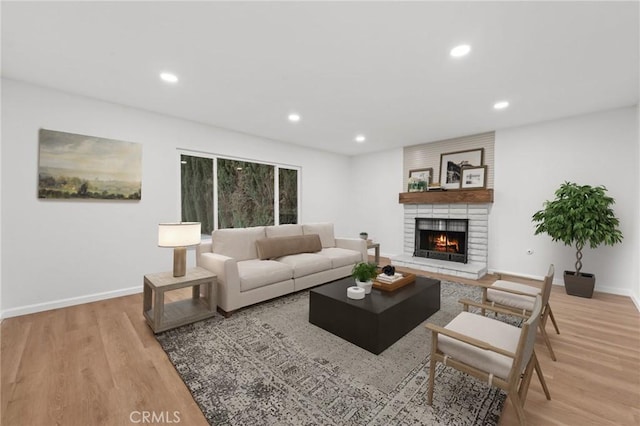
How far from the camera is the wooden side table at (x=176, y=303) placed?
Answer: 8.11 feet

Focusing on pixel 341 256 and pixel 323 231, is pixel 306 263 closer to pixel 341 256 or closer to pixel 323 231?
pixel 341 256

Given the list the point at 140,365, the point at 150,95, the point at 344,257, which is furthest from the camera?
the point at 344,257

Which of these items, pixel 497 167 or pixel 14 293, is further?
pixel 497 167

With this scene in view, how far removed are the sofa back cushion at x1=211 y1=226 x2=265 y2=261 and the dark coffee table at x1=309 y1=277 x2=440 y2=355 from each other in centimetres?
132

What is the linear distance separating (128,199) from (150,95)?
4.60ft

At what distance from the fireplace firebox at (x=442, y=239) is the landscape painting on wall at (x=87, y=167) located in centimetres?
516

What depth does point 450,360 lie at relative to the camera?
159 centimetres

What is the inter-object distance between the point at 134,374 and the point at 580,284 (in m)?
5.16

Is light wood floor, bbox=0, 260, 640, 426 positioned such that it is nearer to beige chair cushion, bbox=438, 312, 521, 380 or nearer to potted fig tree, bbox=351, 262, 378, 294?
beige chair cushion, bbox=438, 312, 521, 380

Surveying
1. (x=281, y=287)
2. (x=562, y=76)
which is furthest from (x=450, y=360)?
(x=562, y=76)

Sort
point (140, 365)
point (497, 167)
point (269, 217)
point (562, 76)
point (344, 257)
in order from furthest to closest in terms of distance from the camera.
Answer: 1. point (269, 217)
2. point (497, 167)
3. point (344, 257)
4. point (562, 76)
5. point (140, 365)

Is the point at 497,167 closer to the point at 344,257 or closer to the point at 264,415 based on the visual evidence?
the point at 344,257

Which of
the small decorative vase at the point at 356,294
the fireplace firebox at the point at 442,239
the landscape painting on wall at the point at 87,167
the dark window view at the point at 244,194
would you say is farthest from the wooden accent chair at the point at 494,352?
the dark window view at the point at 244,194

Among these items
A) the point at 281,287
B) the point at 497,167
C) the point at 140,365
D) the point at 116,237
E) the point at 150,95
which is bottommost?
the point at 140,365
